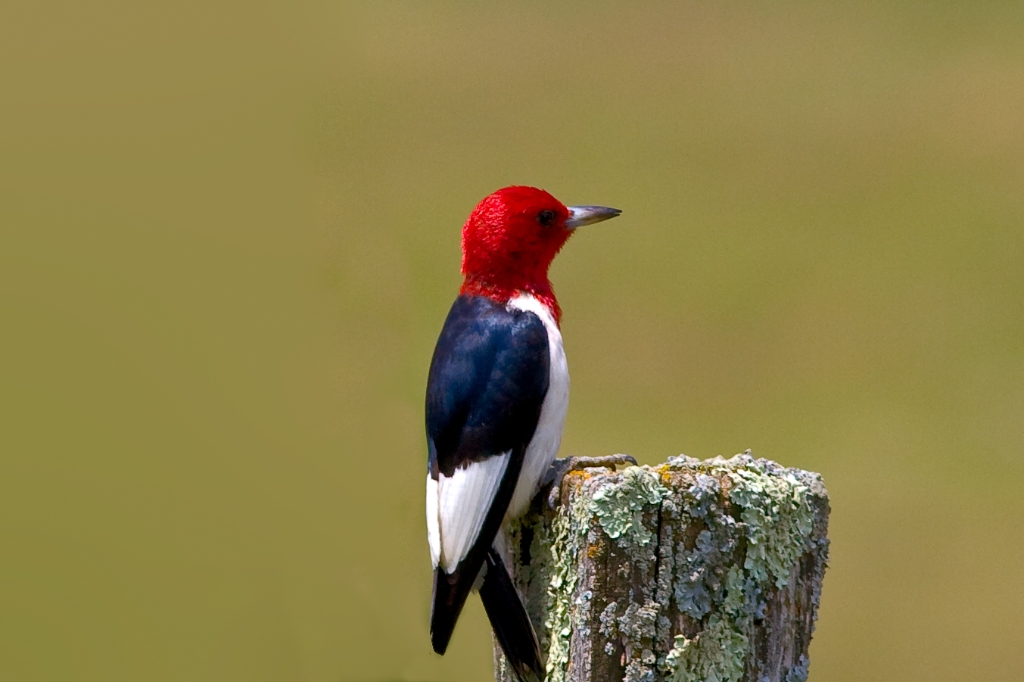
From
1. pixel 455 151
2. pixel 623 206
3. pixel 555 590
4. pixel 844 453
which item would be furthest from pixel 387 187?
pixel 555 590

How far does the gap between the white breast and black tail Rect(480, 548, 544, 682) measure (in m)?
0.29

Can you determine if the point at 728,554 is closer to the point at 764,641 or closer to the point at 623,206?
the point at 764,641

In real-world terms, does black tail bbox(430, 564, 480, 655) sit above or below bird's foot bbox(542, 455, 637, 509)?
below

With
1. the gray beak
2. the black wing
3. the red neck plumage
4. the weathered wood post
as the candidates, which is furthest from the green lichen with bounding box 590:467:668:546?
the gray beak

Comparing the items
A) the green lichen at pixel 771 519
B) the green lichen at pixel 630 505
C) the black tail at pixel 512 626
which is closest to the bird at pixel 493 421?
the black tail at pixel 512 626

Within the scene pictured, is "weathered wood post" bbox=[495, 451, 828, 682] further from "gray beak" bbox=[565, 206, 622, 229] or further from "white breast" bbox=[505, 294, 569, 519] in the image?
"gray beak" bbox=[565, 206, 622, 229]

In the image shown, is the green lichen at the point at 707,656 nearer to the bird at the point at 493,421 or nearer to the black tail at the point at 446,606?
the bird at the point at 493,421

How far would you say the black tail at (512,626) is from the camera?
3486mm

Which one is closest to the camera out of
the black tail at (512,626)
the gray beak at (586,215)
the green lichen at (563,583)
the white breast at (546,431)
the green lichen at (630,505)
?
the green lichen at (630,505)

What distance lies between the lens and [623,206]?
9.43 m

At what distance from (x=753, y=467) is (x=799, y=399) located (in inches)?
216

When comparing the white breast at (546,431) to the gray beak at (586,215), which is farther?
the gray beak at (586,215)

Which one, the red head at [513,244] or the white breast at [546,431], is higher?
the red head at [513,244]

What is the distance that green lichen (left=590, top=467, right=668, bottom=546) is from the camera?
123 inches
